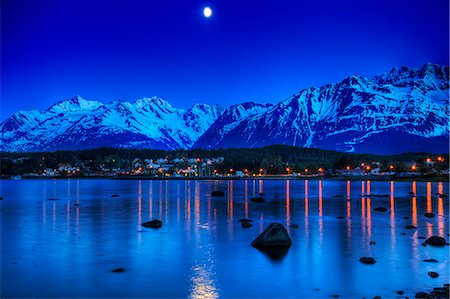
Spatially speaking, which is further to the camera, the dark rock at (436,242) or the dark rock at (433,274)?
the dark rock at (436,242)

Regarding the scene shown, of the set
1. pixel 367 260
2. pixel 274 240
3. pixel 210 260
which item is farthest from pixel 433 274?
pixel 210 260

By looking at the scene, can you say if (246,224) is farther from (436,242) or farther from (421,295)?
(421,295)

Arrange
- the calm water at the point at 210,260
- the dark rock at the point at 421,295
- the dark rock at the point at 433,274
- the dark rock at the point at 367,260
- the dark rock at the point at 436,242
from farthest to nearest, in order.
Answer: the dark rock at the point at 436,242, the dark rock at the point at 367,260, the dark rock at the point at 433,274, the calm water at the point at 210,260, the dark rock at the point at 421,295

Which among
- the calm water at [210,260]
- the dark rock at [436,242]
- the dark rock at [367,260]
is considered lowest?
the calm water at [210,260]

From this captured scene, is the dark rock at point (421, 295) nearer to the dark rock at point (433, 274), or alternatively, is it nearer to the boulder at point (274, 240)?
the dark rock at point (433, 274)

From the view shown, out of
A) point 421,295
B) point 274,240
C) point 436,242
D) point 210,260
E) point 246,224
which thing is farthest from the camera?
point 246,224

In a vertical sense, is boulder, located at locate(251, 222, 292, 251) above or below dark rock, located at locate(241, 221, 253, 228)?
above

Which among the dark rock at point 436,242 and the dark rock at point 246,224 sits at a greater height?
the dark rock at point 436,242

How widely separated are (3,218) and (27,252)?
2675 centimetres

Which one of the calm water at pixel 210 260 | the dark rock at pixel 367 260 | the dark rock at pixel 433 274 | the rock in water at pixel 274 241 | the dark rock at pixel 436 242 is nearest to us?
the calm water at pixel 210 260

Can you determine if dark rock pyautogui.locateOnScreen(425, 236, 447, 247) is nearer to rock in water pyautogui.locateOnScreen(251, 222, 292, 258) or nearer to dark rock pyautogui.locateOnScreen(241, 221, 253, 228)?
rock in water pyautogui.locateOnScreen(251, 222, 292, 258)

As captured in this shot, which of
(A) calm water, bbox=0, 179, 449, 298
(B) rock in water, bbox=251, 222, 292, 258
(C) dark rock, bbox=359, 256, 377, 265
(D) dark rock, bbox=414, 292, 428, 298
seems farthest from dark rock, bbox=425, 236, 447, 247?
(D) dark rock, bbox=414, 292, 428, 298

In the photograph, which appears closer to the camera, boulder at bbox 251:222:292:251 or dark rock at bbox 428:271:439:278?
dark rock at bbox 428:271:439:278

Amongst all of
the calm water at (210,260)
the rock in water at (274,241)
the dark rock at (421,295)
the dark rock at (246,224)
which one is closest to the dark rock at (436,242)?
the calm water at (210,260)
